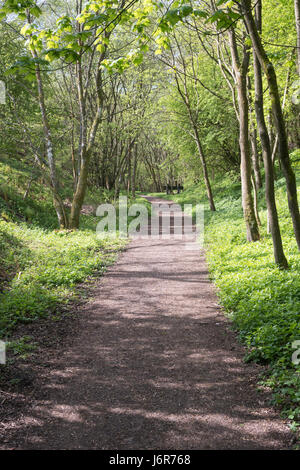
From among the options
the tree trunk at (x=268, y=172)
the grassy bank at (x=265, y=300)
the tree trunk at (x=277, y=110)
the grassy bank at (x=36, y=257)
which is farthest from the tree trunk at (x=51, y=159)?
the tree trunk at (x=277, y=110)

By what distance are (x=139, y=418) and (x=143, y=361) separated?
120cm

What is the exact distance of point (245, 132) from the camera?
995 cm

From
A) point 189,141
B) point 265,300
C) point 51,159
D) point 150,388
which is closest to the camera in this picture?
point 150,388

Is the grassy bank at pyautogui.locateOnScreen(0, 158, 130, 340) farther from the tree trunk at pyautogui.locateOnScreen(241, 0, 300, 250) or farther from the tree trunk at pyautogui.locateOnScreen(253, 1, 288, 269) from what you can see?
the tree trunk at pyautogui.locateOnScreen(241, 0, 300, 250)

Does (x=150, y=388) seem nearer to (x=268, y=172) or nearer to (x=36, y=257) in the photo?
(x=268, y=172)

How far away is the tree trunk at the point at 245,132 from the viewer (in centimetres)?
966

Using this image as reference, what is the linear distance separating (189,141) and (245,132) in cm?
1399

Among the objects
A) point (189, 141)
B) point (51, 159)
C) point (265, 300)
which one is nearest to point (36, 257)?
point (51, 159)

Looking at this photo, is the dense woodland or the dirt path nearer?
the dirt path

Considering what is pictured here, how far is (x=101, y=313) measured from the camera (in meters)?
6.47

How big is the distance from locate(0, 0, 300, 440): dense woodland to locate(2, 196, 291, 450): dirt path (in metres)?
0.40

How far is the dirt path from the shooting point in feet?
10.6

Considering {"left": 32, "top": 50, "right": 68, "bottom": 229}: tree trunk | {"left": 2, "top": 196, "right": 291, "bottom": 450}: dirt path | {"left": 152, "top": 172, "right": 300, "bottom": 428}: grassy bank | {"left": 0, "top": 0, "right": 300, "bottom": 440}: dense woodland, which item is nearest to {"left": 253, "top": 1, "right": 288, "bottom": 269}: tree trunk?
{"left": 0, "top": 0, "right": 300, "bottom": 440}: dense woodland

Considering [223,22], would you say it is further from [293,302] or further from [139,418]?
[139,418]
